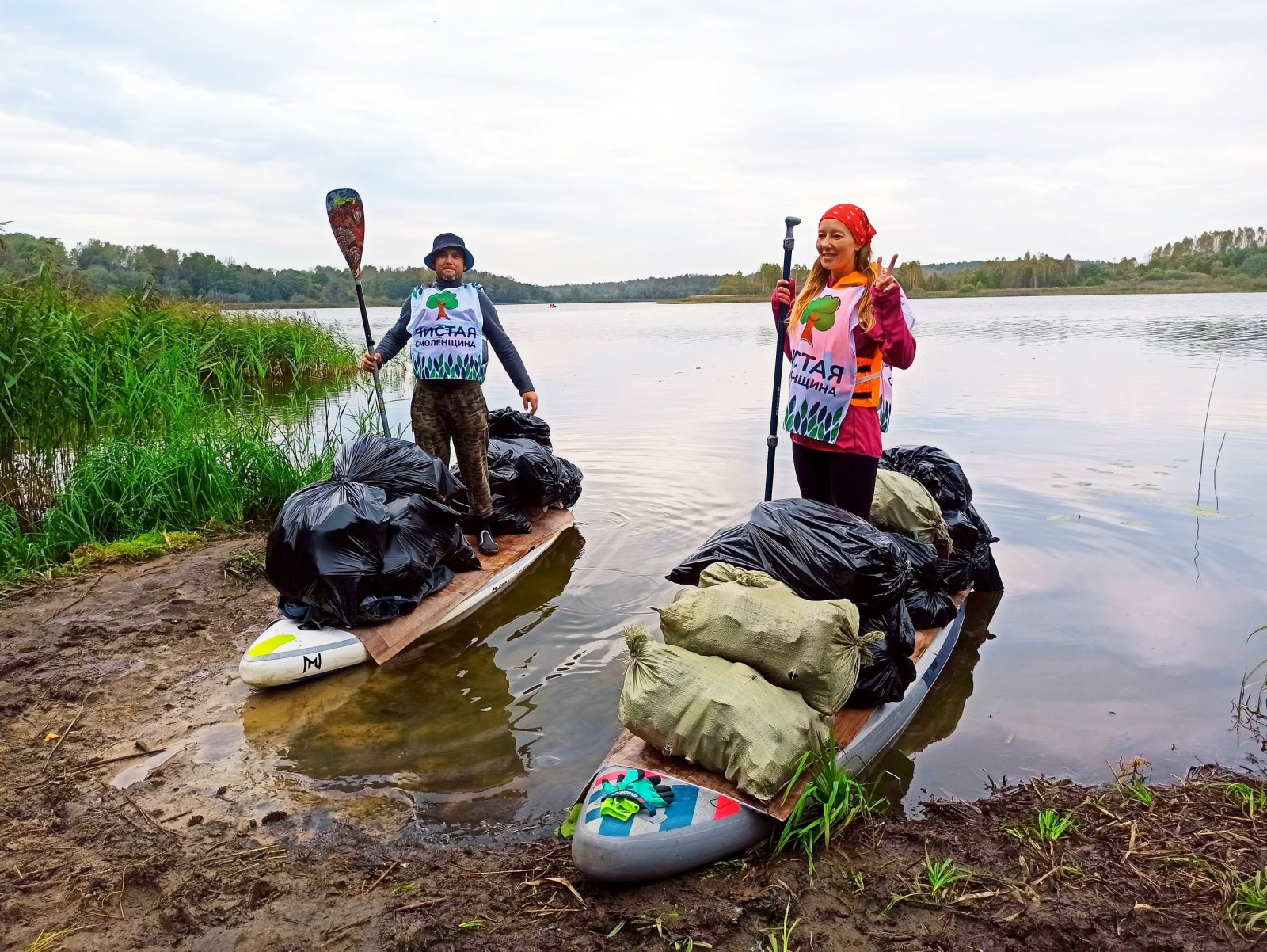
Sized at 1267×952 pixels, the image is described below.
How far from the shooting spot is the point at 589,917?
8.54 feet

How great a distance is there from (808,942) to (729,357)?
2126cm

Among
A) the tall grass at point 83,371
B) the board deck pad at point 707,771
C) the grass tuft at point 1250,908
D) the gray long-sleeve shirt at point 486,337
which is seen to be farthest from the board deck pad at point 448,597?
the grass tuft at point 1250,908

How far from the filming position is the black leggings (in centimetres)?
413

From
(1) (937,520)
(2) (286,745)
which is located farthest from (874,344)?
(2) (286,745)

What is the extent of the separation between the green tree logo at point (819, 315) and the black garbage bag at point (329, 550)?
2.50m

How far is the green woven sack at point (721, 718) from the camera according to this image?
2.89 meters

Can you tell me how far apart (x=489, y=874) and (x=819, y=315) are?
279cm

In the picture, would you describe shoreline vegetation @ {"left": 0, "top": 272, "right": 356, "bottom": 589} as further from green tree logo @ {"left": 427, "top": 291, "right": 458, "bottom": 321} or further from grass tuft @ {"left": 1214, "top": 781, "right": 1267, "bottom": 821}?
grass tuft @ {"left": 1214, "top": 781, "right": 1267, "bottom": 821}

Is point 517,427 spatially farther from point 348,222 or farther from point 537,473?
point 348,222

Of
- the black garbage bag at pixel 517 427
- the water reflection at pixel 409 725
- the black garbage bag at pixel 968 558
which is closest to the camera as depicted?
the water reflection at pixel 409 725

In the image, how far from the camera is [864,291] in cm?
399

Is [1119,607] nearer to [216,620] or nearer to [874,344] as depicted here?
[874,344]

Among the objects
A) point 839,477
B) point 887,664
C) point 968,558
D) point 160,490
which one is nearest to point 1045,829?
point 887,664

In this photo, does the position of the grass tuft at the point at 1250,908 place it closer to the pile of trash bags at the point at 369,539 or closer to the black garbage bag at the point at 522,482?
the pile of trash bags at the point at 369,539
